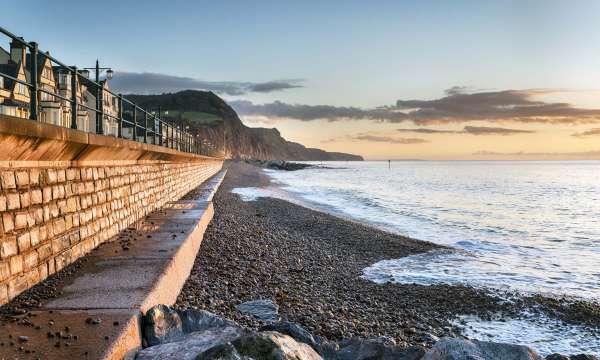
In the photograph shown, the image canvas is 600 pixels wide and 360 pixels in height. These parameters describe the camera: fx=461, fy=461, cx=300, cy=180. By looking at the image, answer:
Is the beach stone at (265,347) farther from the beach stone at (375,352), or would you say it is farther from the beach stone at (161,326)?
the beach stone at (375,352)

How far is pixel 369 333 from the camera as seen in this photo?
6.84 metres

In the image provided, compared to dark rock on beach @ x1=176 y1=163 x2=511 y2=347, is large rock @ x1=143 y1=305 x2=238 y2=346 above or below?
above

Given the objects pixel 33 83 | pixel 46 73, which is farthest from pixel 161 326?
pixel 46 73

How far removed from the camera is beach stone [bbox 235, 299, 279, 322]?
Result: 645 centimetres

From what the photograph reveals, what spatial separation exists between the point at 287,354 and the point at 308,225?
14602 millimetres

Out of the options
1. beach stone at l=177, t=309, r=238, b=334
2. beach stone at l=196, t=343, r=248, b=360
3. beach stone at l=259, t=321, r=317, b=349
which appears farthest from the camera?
beach stone at l=259, t=321, r=317, b=349

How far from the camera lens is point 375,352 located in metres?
4.95

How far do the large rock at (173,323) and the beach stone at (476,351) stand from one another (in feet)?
6.99

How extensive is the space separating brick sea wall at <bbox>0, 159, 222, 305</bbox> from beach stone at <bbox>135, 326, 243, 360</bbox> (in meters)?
1.73

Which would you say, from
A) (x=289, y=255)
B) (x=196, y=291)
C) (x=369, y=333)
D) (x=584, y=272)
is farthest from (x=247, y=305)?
(x=584, y=272)

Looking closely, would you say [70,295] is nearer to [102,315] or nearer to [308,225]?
[102,315]

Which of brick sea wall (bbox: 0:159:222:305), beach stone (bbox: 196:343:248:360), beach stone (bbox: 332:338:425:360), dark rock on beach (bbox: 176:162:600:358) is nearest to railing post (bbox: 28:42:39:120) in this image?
brick sea wall (bbox: 0:159:222:305)

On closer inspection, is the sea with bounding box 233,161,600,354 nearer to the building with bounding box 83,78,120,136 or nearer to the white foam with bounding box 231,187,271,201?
the white foam with bounding box 231,187,271,201

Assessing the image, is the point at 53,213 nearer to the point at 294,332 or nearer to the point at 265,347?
the point at 294,332
